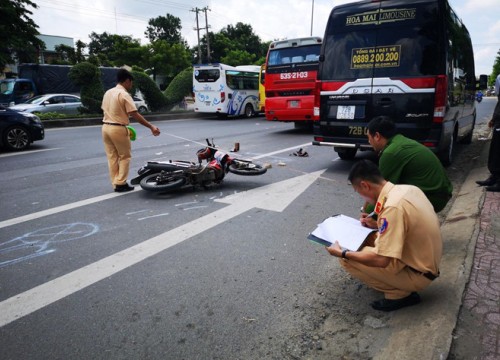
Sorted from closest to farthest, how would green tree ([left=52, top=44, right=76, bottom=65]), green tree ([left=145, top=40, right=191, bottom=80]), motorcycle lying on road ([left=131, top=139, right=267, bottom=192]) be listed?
motorcycle lying on road ([left=131, top=139, right=267, bottom=192]) → green tree ([left=52, top=44, right=76, bottom=65]) → green tree ([left=145, top=40, right=191, bottom=80])

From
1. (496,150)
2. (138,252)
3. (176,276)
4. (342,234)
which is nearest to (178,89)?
(496,150)

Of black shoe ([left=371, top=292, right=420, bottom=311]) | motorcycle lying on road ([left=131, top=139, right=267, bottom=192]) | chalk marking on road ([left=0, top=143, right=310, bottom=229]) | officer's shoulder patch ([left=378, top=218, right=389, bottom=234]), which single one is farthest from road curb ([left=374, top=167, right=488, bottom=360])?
chalk marking on road ([left=0, top=143, right=310, bottom=229])

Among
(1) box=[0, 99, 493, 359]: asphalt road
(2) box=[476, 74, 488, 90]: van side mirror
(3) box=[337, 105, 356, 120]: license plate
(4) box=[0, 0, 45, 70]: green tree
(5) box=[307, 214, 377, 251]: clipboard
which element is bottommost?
(1) box=[0, 99, 493, 359]: asphalt road

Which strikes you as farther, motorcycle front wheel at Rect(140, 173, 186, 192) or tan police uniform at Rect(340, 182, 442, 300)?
motorcycle front wheel at Rect(140, 173, 186, 192)

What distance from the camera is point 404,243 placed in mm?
2387

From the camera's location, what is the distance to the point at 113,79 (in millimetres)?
26875

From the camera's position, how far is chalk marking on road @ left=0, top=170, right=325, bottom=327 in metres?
2.83

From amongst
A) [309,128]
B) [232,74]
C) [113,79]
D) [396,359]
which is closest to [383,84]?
[396,359]

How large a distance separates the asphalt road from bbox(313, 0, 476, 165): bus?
1.46 m

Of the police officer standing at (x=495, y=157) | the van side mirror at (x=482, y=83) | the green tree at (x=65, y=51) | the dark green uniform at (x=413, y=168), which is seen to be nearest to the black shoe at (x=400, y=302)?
the dark green uniform at (x=413, y=168)

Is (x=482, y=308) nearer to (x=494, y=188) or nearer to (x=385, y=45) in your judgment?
(x=494, y=188)

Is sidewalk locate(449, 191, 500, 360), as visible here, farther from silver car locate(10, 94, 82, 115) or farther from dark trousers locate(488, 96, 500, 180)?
silver car locate(10, 94, 82, 115)

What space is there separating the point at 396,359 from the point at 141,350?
152 cm

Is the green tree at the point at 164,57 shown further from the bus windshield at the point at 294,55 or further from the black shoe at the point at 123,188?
the black shoe at the point at 123,188
